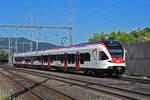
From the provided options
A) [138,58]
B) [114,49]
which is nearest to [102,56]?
[114,49]

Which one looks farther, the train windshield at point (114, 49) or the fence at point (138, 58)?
the fence at point (138, 58)

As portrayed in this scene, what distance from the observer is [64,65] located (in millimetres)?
26328

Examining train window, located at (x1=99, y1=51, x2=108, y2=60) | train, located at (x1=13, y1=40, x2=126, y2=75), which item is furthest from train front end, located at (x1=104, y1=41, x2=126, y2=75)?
train window, located at (x1=99, y1=51, x2=108, y2=60)

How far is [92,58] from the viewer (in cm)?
2031

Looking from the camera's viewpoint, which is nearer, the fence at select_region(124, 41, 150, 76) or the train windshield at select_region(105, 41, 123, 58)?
the train windshield at select_region(105, 41, 123, 58)

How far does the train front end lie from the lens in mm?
18703

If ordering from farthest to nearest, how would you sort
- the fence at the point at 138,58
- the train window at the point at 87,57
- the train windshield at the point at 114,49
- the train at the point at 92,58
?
the train window at the point at 87,57 < the fence at the point at 138,58 < the train windshield at the point at 114,49 < the train at the point at 92,58

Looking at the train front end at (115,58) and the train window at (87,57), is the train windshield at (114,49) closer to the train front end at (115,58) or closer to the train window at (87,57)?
the train front end at (115,58)

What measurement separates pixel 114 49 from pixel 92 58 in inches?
86.1

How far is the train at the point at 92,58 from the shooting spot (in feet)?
61.8

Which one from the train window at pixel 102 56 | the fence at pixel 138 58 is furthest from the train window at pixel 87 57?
the fence at pixel 138 58

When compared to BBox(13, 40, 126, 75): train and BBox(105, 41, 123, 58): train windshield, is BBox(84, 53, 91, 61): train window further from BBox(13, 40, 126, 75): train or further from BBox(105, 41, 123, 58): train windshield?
BBox(105, 41, 123, 58): train windshield

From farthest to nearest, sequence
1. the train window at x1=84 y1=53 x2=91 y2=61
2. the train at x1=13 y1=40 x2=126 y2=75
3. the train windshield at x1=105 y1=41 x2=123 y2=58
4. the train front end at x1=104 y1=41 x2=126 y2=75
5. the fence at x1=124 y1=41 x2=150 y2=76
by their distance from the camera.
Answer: the train window at x1=84 y1=53 x2=91 y2=61 < the fence at x1=124 y1=41 x2=150 y2=76 < the train windshield at x1=105 y1=41 x2=123 y2=58 < the train at x1=13 y1=40 x2=126 y2=75 < the train front end at x1=104 y1=41 x2=126 y2=75

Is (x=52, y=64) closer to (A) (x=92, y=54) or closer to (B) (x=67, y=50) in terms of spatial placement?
(B) (x=67, y=50)
